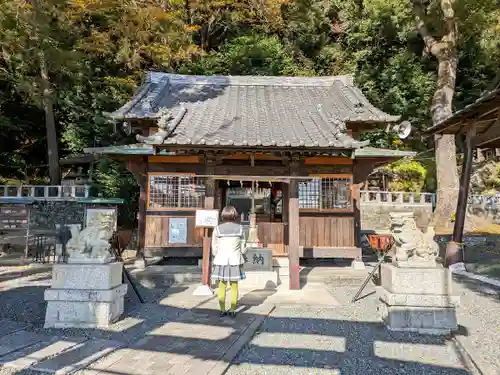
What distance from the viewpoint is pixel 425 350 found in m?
4.38

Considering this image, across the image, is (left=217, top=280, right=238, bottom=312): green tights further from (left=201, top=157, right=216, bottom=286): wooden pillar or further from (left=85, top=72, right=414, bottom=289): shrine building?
(left=85, top=72, right=414, bottom=289): shrine building

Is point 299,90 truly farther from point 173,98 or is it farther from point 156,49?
point 156,49

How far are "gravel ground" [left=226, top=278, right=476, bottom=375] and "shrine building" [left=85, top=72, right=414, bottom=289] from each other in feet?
7.29

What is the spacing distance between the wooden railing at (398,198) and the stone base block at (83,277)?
1765cm

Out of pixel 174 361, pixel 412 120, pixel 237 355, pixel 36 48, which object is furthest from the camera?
pixel 412 120

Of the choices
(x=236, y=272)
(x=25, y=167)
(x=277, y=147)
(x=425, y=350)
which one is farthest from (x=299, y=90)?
(x=25, y=167)

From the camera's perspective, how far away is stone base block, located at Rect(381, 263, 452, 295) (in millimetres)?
5039

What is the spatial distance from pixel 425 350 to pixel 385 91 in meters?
20.0

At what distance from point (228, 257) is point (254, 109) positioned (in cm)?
604

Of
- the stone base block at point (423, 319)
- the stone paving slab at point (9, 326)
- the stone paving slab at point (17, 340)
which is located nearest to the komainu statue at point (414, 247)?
the stone base block at point (423, 319)

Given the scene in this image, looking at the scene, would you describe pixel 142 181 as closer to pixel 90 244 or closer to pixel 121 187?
pixel 90 244

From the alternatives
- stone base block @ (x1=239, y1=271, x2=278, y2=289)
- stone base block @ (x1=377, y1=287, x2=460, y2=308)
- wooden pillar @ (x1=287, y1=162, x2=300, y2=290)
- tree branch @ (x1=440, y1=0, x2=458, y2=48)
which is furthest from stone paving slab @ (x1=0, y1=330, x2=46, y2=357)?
tree branch @ (x1=440, y1=0, x2=458, y2=48)

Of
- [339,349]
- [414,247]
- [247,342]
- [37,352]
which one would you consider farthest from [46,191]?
[414,247]

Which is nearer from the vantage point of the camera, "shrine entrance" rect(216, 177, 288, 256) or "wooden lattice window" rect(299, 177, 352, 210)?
"wooden lattice window" rect(299, 177, 352, 210)
